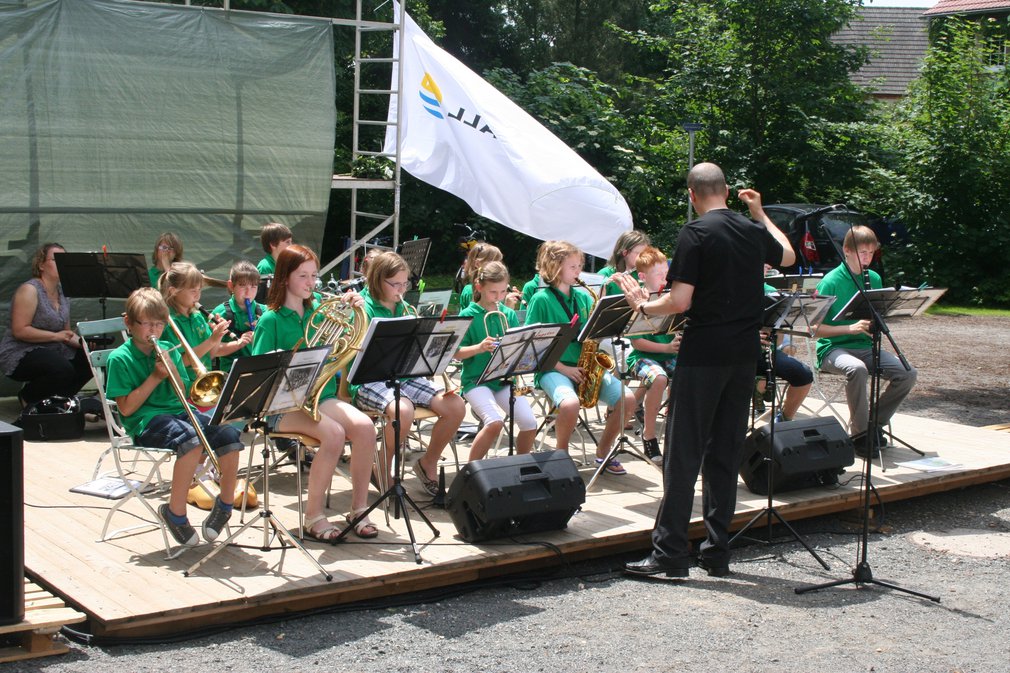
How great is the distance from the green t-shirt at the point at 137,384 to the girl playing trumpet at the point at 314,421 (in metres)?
0.46

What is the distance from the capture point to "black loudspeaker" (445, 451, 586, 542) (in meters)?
5.37

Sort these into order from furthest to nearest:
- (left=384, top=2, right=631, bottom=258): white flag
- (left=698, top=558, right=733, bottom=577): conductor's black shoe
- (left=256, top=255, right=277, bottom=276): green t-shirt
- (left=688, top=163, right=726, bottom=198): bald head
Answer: (left=384, top=2, right=631, bottom=258): white flag, (left=256, top=255, right=277, bottom=276): green t-shirt, (left=698, top=558, right=733, bottom=577): conductor's black shoe, (left=688, top=163, right=726, bottom=198): bald head

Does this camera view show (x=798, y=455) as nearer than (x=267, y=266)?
Yes

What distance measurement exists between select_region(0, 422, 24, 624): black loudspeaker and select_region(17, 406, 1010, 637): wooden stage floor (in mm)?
334

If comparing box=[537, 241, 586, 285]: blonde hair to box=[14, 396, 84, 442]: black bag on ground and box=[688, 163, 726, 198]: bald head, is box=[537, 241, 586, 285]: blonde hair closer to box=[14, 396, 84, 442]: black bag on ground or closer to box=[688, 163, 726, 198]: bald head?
box=[688, 163, 726, 198]: bald head

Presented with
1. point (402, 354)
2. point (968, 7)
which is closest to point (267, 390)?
point (402, 354)

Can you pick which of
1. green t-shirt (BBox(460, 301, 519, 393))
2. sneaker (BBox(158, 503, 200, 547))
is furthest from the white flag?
sneaker (BBox(158, 503, 200, 547))

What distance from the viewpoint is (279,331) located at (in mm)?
5621

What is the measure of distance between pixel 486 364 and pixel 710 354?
1.48m

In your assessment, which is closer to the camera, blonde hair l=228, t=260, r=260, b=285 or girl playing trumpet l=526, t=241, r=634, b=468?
girl playing trumpet l=526, t=241, r=634, b=468

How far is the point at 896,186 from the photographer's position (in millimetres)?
19984

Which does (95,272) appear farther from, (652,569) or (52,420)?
(652,569)

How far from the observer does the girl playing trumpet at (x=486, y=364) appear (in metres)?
6.23

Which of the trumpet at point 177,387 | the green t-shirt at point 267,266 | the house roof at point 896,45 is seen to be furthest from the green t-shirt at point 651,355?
the house roof at point 896,45
